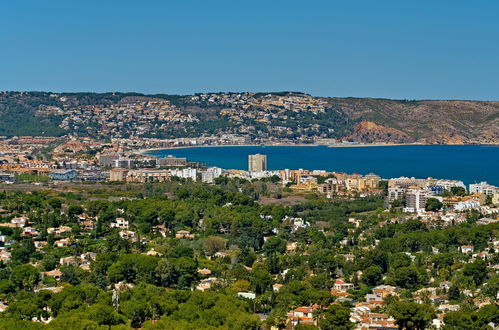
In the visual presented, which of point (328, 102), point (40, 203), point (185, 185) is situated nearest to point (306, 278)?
point (40, 203)

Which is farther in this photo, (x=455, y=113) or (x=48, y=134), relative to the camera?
(x=455, y=113)

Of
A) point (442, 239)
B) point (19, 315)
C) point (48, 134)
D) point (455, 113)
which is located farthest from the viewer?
point (455, 113)

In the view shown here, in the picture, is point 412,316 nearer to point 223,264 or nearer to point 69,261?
point 223,264

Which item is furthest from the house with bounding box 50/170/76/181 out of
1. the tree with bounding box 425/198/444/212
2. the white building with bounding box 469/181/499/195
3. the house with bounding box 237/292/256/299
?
the house with bounding box 237/292/256/299

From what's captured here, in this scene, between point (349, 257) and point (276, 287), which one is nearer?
point (276, 287)

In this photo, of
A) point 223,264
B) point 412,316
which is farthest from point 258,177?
point 412,316

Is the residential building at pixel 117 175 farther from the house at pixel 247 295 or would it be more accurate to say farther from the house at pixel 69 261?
the house at pixel 247 295

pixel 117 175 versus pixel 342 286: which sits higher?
pixel 117 175

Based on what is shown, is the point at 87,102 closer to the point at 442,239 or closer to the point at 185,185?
the point at 185,185
